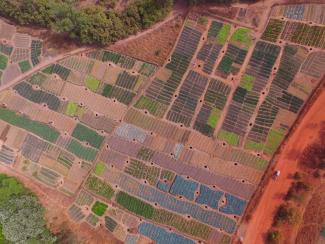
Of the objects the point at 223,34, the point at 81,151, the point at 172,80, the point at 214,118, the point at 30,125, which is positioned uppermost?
the point at 223,34

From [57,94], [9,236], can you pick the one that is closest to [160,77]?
[57,94]

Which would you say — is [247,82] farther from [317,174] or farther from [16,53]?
[16,53]

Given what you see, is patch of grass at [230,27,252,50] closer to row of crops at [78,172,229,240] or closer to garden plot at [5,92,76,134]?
row of crops at [78,172,229,240]

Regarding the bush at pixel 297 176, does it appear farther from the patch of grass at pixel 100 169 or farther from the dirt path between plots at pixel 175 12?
the dirt path between plots at pixel 175 12

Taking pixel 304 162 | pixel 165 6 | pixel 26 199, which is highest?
pixel 165 6

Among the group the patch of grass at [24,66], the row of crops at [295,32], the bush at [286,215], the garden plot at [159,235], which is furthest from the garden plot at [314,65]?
the patch of grass at [24,66]

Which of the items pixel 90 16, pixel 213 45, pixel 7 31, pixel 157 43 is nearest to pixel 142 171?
pixel 157 43

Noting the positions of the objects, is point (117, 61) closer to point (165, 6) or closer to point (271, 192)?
point (165, 6)

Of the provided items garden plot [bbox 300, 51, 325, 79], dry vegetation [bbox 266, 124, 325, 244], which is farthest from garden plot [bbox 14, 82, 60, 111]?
garden plot [bbox 300, 51, 325, 79]
